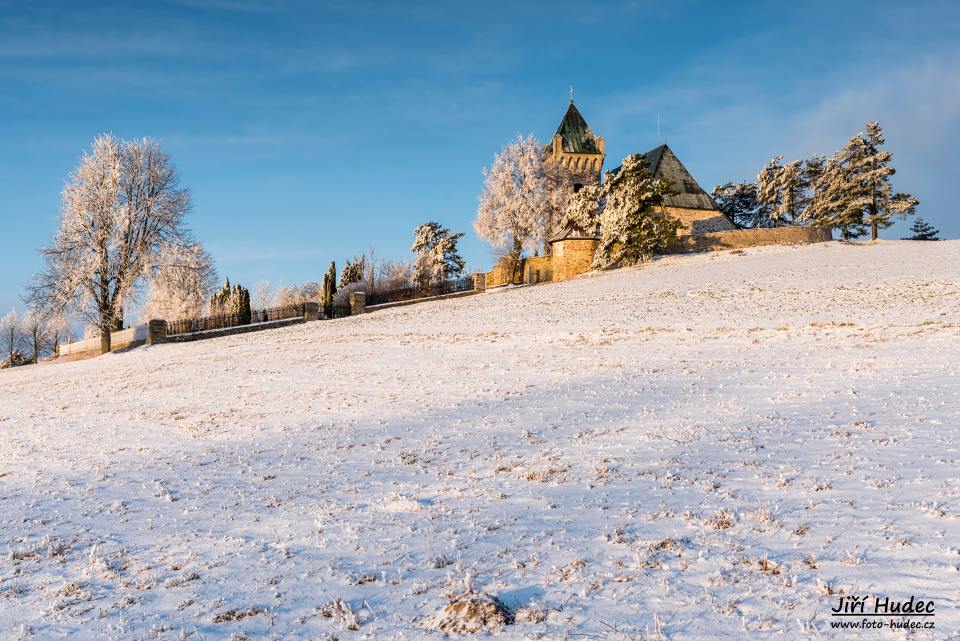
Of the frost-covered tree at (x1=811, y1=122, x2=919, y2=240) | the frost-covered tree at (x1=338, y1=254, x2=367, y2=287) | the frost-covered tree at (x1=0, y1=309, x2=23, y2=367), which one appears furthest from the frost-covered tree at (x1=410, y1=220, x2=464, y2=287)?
the frost-covered tree at (x1=0, y1=309, x2=23, y2=367)

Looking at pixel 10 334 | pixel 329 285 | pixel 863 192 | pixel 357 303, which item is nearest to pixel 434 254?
pixel 329 285

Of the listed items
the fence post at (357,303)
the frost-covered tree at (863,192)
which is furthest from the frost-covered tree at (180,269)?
the frost-covered tree at (863,192)

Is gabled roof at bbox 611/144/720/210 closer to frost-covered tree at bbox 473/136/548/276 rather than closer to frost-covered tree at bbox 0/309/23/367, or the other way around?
frost-covered tree at bbox 473/136/548/276

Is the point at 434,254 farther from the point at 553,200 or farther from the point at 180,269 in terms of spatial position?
the point at 180,269

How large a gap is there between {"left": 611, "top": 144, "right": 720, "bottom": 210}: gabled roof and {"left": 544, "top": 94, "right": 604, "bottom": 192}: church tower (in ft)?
20.3

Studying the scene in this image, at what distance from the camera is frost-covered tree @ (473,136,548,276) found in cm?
6006

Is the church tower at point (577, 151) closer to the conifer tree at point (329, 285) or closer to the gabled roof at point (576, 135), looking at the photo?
the gabled roof at point (576, 135)

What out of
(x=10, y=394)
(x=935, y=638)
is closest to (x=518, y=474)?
(x=935, y=638)

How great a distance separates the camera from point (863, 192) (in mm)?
58750

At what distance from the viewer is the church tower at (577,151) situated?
68062 mm

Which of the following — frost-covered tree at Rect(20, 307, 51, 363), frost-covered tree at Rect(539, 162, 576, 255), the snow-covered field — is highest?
frost-covered tree at Rect(539, 162, 576, 255)

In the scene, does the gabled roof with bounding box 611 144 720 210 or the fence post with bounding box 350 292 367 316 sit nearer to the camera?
the fence post with bounding box 350 292 367 316

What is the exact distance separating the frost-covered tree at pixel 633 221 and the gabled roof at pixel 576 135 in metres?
19.1

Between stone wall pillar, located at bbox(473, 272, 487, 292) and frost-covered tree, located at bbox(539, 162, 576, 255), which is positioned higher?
frost-covered tree, located at bbox(539, 162, 576, 255)
